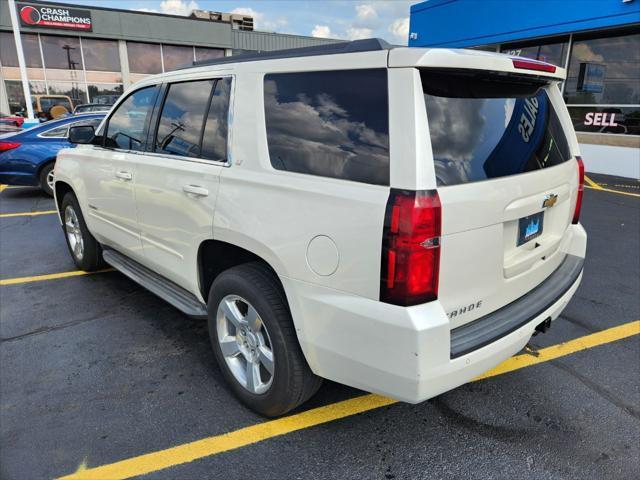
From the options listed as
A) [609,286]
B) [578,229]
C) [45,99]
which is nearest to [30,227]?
[578,229]

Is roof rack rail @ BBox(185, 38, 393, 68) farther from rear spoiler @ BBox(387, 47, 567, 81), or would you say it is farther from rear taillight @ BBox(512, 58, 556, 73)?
rear taillight @ BBox(512, 58, 556, 73)

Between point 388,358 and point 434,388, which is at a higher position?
point 388,358

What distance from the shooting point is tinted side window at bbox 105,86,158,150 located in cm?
360

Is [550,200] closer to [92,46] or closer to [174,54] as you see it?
[92,46]

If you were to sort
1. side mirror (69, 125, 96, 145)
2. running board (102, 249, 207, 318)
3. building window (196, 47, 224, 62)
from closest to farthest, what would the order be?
1. running board (102, 249, 207, 318)
2. side mirror (69, 125, 96, 145)
3. building window (196, 47, 224, 62)

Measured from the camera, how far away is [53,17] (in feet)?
87.4

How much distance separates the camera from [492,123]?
2258mm

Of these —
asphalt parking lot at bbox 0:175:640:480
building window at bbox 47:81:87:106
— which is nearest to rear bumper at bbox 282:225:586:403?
asphalt parking lot at bbox 0:175:640:480

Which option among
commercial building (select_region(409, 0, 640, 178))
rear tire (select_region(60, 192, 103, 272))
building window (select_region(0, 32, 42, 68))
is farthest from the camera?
building window (select_region(0, 32, 42, 68))

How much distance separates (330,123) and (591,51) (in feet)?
44.4

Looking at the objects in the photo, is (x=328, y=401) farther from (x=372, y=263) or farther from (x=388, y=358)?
(x=372, y=263)

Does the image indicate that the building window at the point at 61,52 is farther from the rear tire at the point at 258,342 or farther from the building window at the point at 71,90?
the rear tire at the point at 258,342

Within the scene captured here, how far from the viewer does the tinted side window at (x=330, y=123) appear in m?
2.00

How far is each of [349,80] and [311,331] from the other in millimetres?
1183
